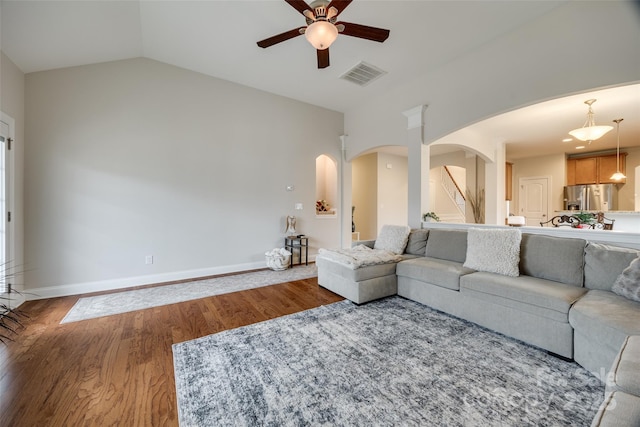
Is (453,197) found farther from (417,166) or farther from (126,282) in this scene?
(126,282)

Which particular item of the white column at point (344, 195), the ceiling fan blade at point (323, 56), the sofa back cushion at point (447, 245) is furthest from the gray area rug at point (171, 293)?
the ceiling fan blade at point (323, 56)

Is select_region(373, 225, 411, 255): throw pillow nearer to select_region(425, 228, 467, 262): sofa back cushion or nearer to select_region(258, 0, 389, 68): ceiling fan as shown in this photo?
select_region(425, 228, 467, 262): sofa back cushion

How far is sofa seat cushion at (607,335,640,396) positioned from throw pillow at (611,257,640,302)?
885 millimetres

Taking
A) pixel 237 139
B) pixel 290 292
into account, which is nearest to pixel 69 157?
pixel 237 139

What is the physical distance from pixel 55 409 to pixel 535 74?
4984 mm

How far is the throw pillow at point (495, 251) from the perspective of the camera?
251 centimetres

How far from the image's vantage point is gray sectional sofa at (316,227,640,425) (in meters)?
1.69

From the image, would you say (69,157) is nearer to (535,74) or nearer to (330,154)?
(330,154)

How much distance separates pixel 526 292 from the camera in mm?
2117

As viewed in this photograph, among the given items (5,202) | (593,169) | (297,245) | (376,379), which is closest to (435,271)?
(376,379)

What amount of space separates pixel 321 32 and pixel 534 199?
8.05 meters

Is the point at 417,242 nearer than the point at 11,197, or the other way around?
the point at 11,197

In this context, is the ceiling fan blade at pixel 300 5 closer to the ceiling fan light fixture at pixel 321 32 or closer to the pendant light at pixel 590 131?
the ceiling fan light fixture at pixel 321 32

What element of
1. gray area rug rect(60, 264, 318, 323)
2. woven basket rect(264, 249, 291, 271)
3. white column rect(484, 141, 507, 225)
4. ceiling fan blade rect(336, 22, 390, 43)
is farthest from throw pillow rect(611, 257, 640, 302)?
woven basket rect(264, 249, 291, 271)
